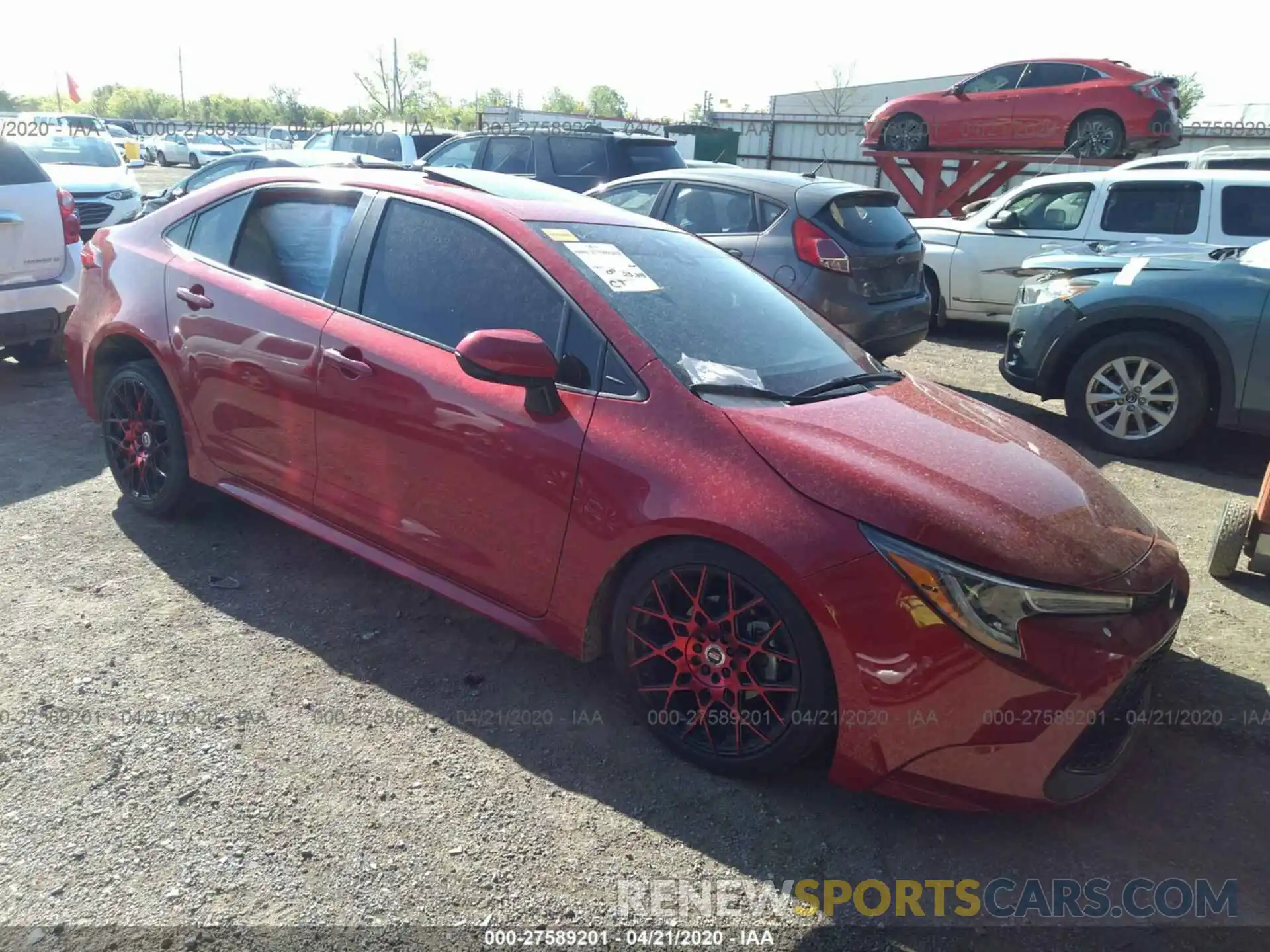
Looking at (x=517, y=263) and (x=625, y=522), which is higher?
(x=517, y=263)

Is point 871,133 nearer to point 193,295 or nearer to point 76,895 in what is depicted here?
point 193,295

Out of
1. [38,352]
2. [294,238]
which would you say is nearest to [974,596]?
[294,238]

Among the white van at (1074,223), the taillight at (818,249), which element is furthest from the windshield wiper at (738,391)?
the white van at (1074,223)

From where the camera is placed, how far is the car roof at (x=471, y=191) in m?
3.32

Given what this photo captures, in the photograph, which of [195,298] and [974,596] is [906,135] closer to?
[195,298]

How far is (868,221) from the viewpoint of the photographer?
696 centimetres

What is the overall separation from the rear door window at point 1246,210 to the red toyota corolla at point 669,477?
20.2ft

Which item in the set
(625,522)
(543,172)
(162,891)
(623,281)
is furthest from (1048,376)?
(543,172)

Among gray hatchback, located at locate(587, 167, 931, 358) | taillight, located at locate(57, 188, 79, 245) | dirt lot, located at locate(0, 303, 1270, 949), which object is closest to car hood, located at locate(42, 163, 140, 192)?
taillight, located at locate(57, 188, 79, 245)

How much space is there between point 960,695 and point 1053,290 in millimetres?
4767

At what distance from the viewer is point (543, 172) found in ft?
35.6

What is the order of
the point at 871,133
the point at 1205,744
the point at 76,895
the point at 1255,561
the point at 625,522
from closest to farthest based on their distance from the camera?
1. the point at 76,895
2. the point at 625,522
3. the point at 1205,744
4. the point at 1255,561
5. the point at 871,133

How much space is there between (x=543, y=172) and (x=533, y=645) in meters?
8.57

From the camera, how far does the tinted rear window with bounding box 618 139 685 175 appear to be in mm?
10758
